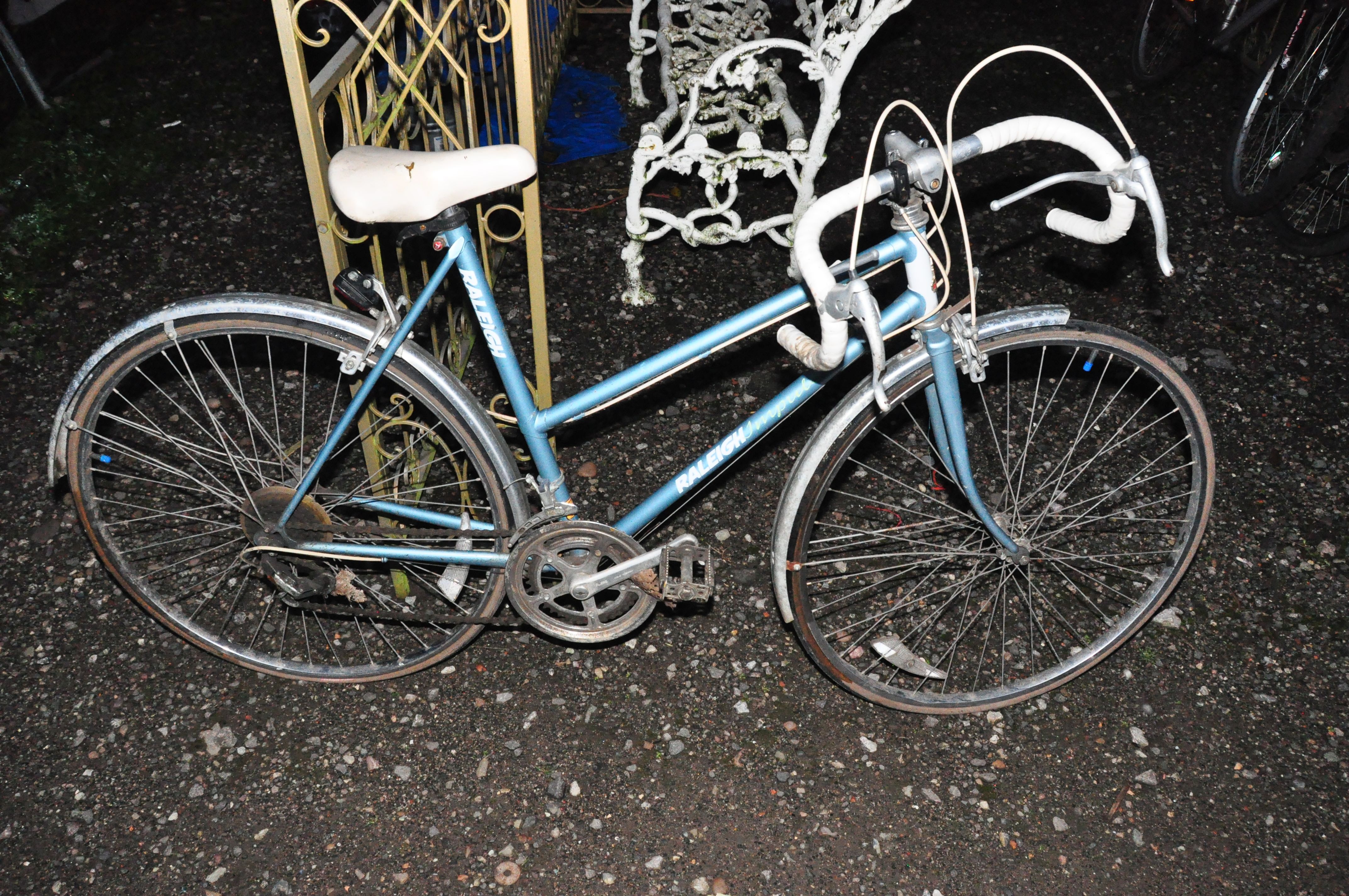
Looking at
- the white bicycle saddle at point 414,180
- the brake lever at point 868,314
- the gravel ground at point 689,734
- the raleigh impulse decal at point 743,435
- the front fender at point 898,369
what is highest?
the white bicycle saddle at point 414,180

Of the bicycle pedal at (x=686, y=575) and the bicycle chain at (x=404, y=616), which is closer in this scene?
the bicycle pedal at (x=686, y=575)

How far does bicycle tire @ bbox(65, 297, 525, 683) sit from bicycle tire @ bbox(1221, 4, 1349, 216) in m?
3.90

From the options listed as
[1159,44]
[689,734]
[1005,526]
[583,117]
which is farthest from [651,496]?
[1159,44]

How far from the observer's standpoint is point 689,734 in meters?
3.01

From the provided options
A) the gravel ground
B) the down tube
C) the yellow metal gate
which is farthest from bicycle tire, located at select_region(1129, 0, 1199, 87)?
the down tube

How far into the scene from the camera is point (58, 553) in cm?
342

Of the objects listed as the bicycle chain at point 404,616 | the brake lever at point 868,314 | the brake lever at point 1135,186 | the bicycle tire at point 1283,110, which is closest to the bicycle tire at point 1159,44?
the bicycle tire at point 1283,110

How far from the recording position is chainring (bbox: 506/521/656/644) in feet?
8.73

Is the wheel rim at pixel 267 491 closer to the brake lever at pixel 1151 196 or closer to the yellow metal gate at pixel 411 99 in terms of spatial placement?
the yellow metal gate at pixel 411 99

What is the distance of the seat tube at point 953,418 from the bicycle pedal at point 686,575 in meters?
0.68

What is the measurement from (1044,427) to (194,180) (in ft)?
13.4

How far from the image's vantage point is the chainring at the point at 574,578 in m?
2.66

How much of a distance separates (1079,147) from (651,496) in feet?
5.25

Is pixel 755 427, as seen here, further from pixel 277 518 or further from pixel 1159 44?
pixel 1159 44
